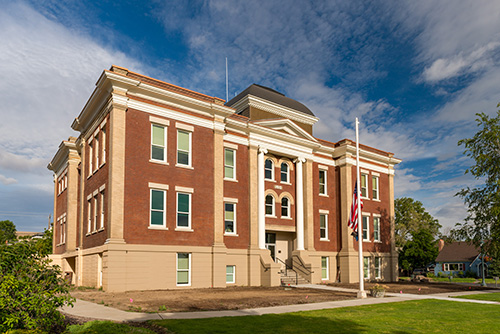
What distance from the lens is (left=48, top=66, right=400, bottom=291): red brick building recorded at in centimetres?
2323

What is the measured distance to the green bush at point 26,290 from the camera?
8.67 meters

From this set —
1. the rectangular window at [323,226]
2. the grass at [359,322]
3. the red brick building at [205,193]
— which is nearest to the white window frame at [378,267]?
the red brick building at [205,193]

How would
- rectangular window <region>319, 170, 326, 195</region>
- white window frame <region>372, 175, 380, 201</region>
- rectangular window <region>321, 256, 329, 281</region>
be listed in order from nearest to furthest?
rectangular window <region>321, 256, 329, 281</region>
rectangular window <region>319, 170, 326, 195</region>
white window frame <region>372, 175, 380, 201</region>

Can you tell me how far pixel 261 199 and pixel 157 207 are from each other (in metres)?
8.16

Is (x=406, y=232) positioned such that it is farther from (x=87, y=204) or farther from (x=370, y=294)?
(x=87, y=204)

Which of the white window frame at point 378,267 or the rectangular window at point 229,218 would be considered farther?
the white window frame at point 378,267

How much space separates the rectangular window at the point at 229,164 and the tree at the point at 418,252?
4272 cm

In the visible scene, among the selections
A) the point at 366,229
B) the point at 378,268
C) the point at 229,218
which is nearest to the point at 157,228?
the point at 229,218

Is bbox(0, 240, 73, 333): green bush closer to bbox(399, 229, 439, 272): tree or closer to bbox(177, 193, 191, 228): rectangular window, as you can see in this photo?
bbox(177, 193, 191, 228): rectangular window

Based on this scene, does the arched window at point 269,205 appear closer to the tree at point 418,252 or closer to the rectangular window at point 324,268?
the rectangular window at point 324,268

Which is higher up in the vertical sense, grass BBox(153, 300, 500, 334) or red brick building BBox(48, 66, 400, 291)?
red brick building BBox(48, 66, 400, 291)

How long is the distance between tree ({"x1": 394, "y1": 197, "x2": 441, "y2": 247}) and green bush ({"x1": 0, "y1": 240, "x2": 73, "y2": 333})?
66.4 metres

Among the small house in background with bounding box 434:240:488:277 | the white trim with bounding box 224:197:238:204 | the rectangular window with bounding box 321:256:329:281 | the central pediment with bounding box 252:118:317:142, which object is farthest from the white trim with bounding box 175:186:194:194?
the small house in background with bounding box 434:240:488:277

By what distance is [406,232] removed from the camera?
73.0 m
